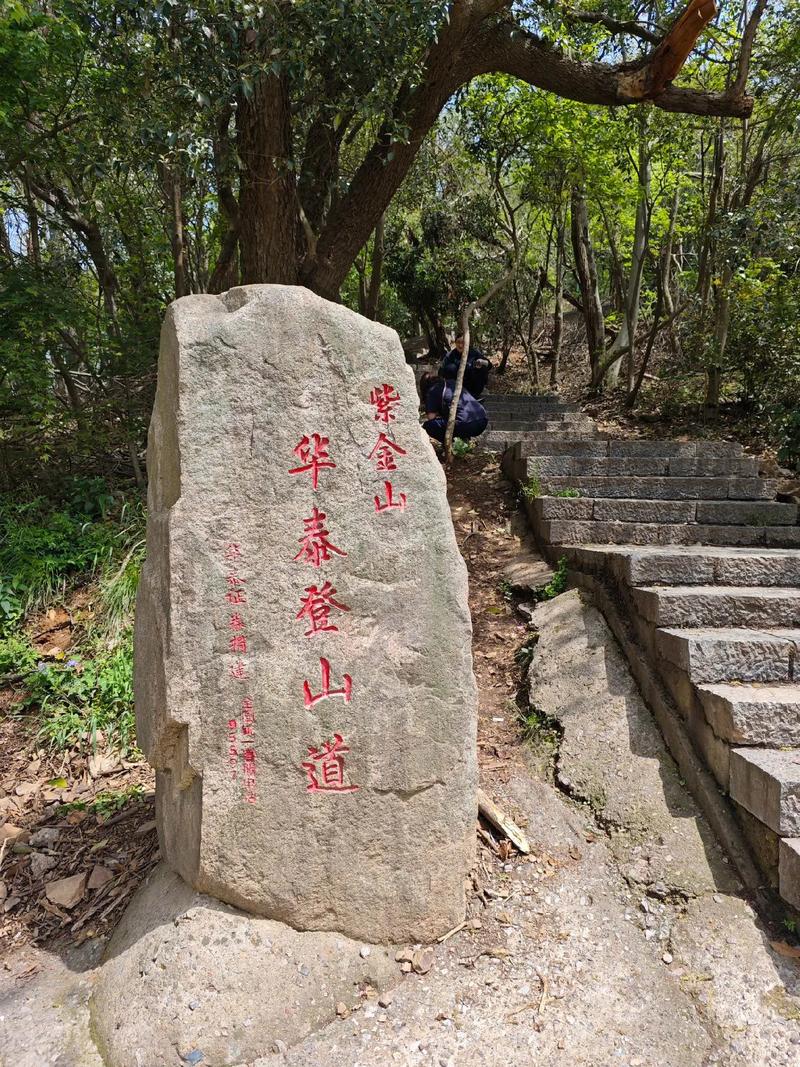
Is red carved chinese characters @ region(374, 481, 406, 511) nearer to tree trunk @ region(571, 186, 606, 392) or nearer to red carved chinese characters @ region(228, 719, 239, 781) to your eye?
red carved chinese characters @ region(228, 719, 239, 781)

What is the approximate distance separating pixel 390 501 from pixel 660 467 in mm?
4467

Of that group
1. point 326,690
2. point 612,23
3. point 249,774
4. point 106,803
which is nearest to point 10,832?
point 106,803

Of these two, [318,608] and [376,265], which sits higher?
[376,265]

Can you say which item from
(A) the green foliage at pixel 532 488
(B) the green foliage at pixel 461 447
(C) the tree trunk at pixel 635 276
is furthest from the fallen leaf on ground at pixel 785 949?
(C) the tree trunk at pixel 635 276

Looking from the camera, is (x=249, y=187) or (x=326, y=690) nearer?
(x=326, y=690)

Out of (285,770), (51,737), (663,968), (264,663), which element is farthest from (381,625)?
(51,737)

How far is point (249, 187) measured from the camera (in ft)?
16.3

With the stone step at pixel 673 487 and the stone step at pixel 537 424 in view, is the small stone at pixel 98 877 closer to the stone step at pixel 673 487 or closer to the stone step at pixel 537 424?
the stone step at pixel 673 487

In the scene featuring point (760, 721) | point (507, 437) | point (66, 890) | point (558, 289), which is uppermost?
point (558, 289)

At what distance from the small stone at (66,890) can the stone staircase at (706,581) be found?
9.17 ft

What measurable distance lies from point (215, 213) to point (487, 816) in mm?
8542

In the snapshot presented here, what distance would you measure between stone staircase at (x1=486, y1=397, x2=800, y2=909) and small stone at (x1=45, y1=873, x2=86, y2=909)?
2.79 metres

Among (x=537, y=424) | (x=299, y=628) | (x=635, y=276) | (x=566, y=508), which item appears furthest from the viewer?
(x=635, y=276)

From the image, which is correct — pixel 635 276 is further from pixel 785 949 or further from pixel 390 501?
pixel 785 949
